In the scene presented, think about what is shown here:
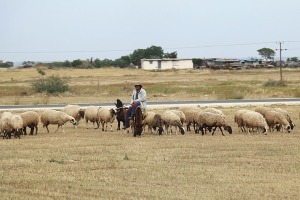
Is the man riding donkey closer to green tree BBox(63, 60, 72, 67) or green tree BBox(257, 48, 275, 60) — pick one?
green tree BBox(63, 60, 72, 67)

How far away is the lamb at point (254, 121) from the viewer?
2583 centimetres

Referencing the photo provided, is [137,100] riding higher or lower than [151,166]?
higher

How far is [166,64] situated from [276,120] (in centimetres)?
10984

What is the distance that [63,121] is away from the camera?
90.7 feet

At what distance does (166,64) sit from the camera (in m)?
137

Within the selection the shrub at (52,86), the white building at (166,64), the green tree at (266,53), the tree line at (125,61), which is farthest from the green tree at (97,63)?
the shrub at (52,86)

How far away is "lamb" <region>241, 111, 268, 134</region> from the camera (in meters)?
25.8

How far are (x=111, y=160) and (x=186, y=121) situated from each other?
34.4ft

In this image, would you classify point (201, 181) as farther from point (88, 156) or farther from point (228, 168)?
point (88, 156)

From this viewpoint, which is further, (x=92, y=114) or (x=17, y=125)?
(x=92, y=114)

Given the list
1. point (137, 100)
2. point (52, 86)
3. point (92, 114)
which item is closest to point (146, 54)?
point (52, 86)

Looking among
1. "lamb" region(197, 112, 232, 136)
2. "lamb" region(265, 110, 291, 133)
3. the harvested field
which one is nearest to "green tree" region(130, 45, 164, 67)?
"lamb" region(265, 110, 291, 133)

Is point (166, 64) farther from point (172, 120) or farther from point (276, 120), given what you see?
point (172, 120)

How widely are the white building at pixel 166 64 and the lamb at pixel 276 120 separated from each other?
348ft
